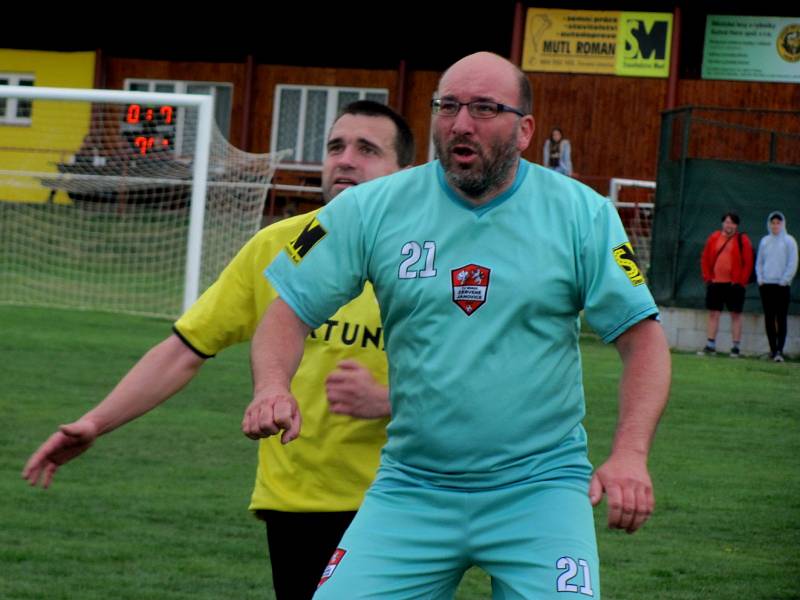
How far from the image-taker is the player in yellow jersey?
16.5ft

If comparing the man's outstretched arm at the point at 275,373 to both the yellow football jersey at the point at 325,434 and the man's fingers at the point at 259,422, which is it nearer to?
the man's fingers at the point at 259,422

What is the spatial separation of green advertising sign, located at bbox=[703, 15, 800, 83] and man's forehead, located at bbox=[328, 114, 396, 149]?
97.0 feet

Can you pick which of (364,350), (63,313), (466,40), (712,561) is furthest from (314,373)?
(466,40)

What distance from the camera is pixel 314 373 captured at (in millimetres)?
5098

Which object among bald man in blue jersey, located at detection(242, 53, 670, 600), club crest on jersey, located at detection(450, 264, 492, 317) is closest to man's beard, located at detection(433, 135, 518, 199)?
bald man in blue jersey, located at detection(242, 53, 670, 600)

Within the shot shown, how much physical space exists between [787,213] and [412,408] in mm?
18611

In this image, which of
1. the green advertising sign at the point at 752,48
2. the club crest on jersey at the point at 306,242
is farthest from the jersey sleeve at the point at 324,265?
the green advertising sign at the point at 752,48

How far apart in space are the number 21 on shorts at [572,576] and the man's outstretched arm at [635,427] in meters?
0.19

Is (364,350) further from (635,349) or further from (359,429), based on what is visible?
(635,349)

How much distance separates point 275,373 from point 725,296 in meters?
18.2

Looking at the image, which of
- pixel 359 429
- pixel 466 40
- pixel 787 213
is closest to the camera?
pixel 359 429

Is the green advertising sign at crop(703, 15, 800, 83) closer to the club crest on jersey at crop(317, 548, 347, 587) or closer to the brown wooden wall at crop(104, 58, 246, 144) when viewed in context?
the brown wooden wall at crop(104, 58, 246, 144)

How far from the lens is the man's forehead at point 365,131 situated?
561 centimetres

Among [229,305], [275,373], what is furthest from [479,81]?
[229,305]
